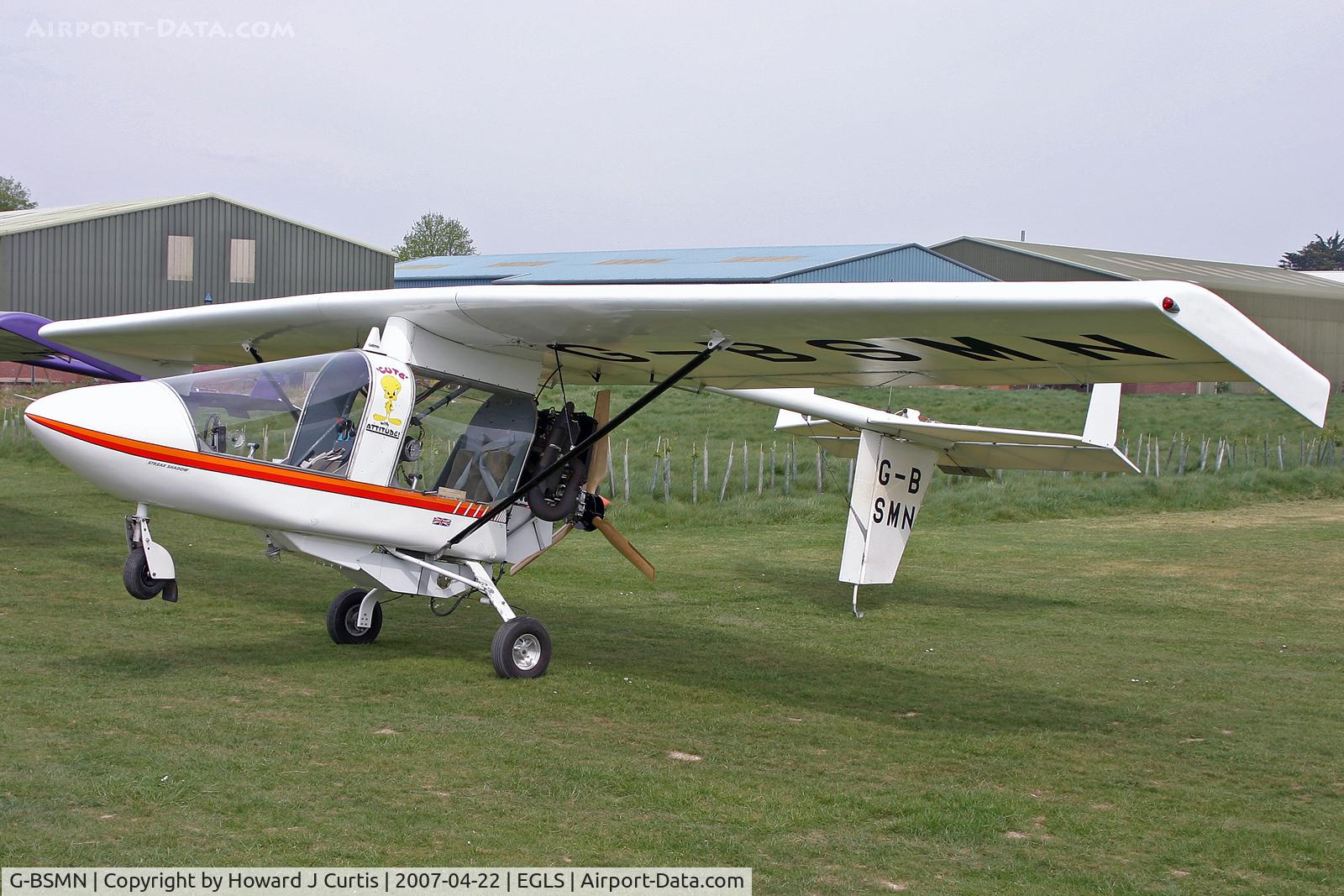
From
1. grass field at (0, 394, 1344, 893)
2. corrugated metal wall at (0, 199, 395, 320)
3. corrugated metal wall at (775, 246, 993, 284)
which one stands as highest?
corrugated metal wall at (775, 246, 993, 284)

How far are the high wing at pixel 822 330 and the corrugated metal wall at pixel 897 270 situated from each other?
31136 mm

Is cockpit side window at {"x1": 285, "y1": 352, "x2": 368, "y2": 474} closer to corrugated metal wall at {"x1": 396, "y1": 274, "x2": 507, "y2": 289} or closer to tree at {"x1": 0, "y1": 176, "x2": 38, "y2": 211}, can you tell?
corrugated metal wall at {"x1": 396, "y1": 274, "x2": 507, "y2": 289}

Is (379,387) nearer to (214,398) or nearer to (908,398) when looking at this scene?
(214,398)

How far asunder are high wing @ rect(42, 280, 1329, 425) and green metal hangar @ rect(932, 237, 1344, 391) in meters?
30.8

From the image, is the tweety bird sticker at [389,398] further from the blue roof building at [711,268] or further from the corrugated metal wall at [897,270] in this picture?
the corrugated metal wall at [897,270]

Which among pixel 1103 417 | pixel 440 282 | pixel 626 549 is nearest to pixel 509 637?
pixel 626 549

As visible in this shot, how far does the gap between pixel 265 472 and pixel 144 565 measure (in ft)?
2.73

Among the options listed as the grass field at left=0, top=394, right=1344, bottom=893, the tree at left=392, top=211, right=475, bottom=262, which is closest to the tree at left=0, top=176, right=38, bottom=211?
the tree at left=392, top=211, right=475, bottom=262

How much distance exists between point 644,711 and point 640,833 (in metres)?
2.26

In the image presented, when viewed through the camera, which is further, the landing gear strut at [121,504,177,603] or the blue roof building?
the blue roof building

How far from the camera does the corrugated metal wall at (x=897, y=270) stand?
133ft

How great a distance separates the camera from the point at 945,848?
4.85 metres

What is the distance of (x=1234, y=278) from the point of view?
1565 inches

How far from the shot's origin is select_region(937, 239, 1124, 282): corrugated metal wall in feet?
137
